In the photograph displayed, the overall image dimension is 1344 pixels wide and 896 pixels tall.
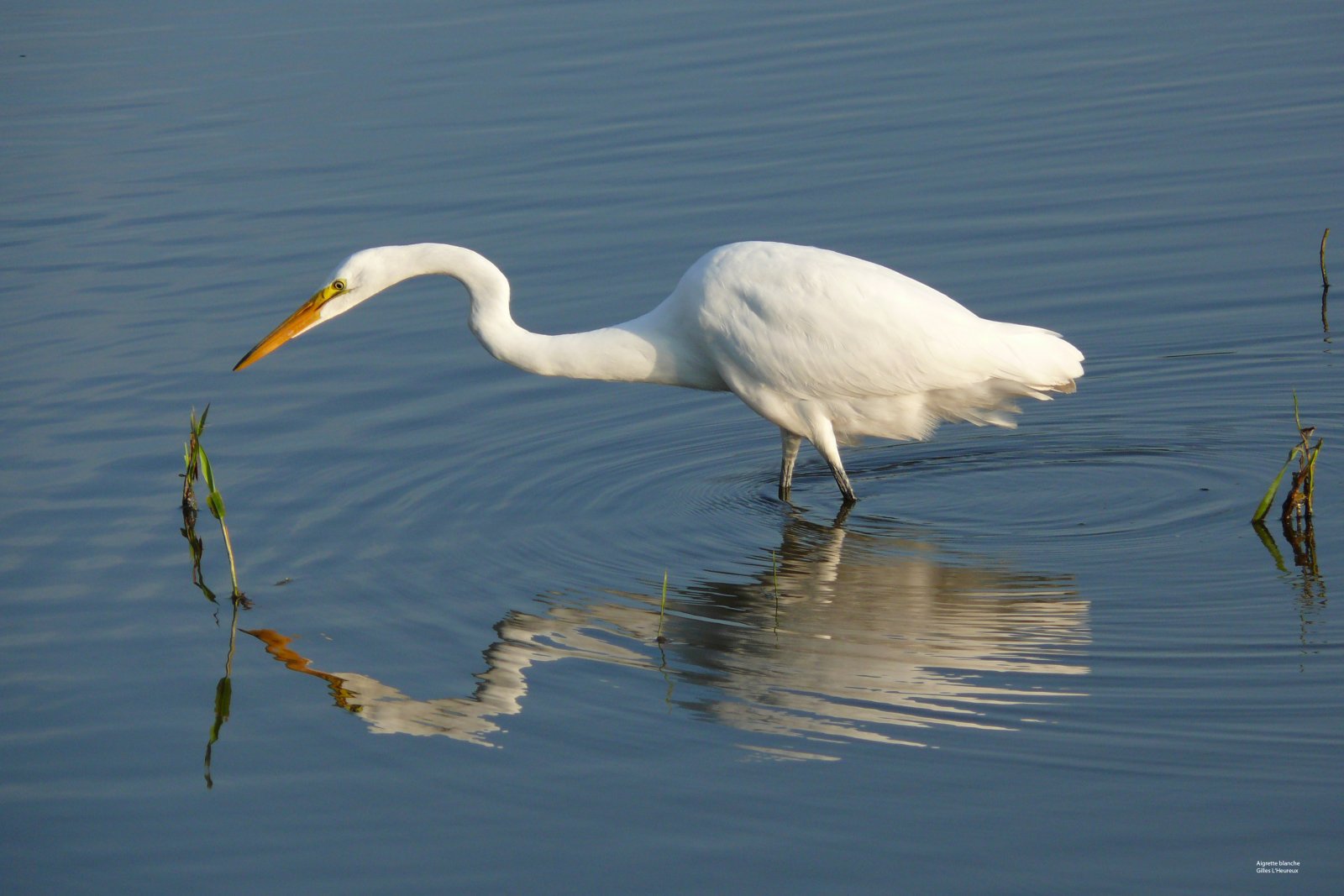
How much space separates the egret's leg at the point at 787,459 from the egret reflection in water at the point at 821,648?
90 cm

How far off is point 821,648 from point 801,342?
6.85 feet

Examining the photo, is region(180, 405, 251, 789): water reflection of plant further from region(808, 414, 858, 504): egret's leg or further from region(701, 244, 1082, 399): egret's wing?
region(808, 414, 858, 504): egret's leg

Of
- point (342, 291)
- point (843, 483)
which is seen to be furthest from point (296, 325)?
point (843, 483)

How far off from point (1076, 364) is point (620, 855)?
4.38 metres

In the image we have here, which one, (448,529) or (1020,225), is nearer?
(448,529)

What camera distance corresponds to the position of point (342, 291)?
28.2 ft

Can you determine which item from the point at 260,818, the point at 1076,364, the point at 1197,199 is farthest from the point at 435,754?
the point at 1197,199

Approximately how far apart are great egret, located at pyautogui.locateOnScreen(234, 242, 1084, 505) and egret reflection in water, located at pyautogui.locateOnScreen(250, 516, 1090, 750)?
895mm

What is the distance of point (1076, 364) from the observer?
857 cm

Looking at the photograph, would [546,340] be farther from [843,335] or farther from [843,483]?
[843,483]

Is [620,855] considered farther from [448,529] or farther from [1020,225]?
[1020,225]

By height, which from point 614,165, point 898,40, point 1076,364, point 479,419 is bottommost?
point 479,419

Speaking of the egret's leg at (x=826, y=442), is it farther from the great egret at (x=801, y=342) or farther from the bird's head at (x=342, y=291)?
the bird's head at (x=342, y=291)

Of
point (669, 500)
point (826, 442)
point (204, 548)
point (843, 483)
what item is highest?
point (826, 442)
